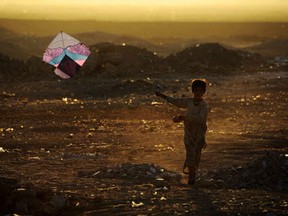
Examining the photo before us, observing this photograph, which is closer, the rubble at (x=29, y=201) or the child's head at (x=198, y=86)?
the rubble at (x=29, y=201)

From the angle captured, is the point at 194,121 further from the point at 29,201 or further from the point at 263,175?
the point at 29,201

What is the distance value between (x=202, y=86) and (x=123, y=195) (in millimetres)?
1674

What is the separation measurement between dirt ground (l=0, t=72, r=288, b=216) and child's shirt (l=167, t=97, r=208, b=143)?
67 cm

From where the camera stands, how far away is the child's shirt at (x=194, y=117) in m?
8.12

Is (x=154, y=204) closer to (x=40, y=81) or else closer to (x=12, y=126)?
(x=12, y=126)

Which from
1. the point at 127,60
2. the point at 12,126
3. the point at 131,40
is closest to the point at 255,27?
the point at 131,40

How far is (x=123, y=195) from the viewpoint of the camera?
25.4 feet

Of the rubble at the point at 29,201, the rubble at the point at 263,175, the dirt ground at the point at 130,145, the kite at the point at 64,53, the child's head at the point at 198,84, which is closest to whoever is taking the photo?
the rubble at the point at 29,201

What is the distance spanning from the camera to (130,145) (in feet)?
41.2

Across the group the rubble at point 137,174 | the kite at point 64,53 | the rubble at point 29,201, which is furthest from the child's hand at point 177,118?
the kite at point 64,53

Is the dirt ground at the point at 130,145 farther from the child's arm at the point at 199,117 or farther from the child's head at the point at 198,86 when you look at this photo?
the child's head at the point at 198,86

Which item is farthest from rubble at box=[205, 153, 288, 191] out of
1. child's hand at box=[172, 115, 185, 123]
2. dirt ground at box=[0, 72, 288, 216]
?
child's hand at box=[172, 115, 185, 123]

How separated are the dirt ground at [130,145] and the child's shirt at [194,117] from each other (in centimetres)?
67

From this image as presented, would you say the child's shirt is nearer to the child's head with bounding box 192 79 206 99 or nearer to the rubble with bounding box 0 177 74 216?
the child's head with bounding box 192 79 206 99
